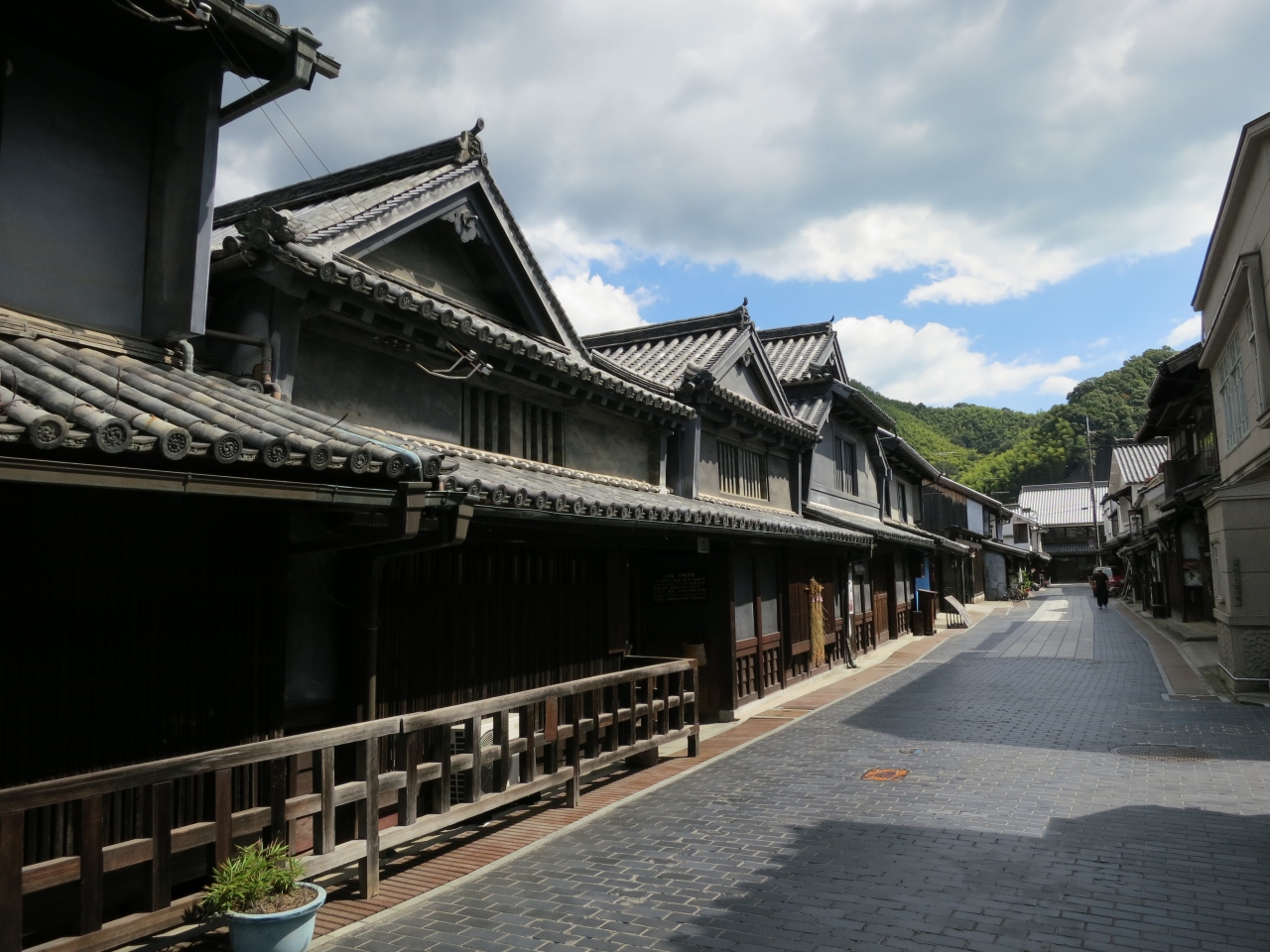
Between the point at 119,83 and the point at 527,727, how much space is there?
738 centimetres

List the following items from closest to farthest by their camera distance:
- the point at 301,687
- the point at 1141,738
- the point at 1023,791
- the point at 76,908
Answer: the point at 76,908 → the point at 301,687 → the point at 1023,791 → the point at 1141,738

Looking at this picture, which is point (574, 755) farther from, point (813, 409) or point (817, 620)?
point (813, 409)

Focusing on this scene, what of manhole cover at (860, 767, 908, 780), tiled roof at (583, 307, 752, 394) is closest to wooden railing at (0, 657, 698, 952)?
manhole cover at (860, 767, 908, 780)

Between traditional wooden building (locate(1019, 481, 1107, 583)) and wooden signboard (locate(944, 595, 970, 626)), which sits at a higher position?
traditional wooden building (locate(1019, 481, 1107, 583))

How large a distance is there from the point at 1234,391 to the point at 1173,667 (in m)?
7.11

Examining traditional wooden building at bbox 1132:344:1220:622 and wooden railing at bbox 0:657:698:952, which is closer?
wooden railing at bbox 0:657:698:952

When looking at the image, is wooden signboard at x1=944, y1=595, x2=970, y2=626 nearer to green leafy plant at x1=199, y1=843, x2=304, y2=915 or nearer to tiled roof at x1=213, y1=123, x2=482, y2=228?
tiled roof at x1=213, y1=123, x2=482, y2=228

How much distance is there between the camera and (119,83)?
7859mm

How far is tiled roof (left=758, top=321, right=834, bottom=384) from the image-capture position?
84.6 feet

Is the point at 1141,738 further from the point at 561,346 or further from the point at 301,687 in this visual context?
the point at 301,687

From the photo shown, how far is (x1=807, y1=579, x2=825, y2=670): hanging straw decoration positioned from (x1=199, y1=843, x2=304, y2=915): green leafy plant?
1640 cm

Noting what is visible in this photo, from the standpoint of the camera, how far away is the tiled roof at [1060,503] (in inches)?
3263

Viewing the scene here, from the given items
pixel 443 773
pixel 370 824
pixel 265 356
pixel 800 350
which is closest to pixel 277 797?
pixel 370 824

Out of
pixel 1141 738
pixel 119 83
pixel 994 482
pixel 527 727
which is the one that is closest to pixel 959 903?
pixel 527 727
